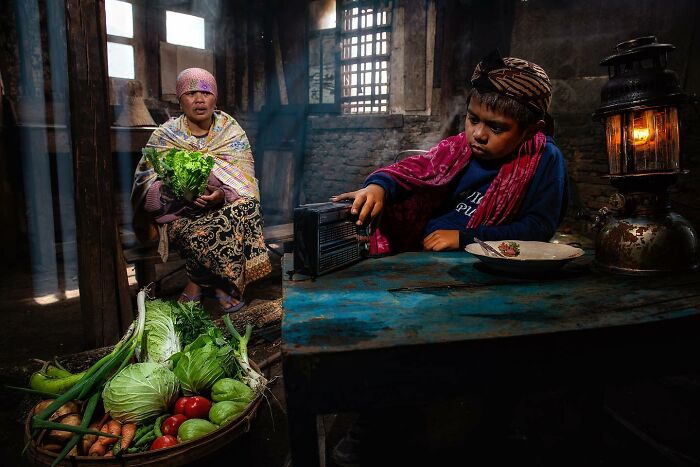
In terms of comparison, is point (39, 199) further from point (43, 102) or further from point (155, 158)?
point (155, 158)

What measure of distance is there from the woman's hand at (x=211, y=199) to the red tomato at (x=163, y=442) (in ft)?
8.38

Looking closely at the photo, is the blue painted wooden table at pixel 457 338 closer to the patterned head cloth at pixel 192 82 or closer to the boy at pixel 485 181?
the boy at pixel 485 181

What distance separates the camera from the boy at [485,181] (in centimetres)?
207

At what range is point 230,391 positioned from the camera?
6.57 feet

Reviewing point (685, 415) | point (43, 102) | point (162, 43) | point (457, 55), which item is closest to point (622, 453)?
point (685, 415)

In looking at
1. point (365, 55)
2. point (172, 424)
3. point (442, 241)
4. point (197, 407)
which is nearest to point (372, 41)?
point (365, 55)

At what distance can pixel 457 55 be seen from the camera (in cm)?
729

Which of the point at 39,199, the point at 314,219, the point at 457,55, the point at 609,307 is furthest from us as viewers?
the point at 457,55

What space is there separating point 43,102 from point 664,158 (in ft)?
26.5

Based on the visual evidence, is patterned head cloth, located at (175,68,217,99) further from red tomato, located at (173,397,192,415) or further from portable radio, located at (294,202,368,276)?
red tomato, located at (173,397,192,415)

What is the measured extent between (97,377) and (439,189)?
1883mm

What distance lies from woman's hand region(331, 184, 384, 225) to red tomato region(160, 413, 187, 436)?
1.14 metres

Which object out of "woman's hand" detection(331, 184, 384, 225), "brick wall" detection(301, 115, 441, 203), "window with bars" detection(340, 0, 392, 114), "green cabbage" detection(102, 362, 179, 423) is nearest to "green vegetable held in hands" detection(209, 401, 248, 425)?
"green cabbage" detection(102, 362, 179, 423)

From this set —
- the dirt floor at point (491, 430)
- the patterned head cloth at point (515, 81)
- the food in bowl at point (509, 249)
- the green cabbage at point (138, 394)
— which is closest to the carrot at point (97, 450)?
the green cabbage at point (138, 394)
